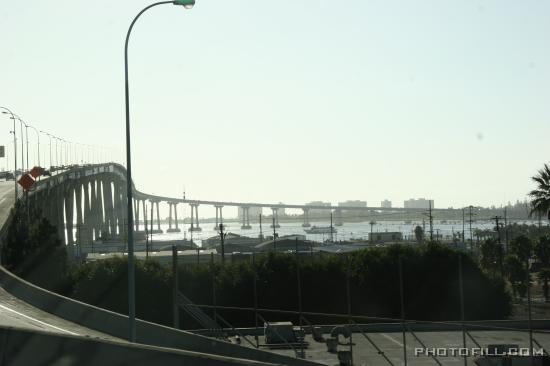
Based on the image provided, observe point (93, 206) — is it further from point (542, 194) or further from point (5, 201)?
point (542, 194)

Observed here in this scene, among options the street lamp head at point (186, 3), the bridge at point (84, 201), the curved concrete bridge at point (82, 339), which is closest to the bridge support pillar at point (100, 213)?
the bridge at point (84, 201)

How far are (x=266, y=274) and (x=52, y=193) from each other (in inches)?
1823

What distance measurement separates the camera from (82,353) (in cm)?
886

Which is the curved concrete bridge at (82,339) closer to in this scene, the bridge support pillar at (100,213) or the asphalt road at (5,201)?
the asphalt road at (5,201)

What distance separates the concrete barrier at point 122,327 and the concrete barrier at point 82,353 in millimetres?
9517

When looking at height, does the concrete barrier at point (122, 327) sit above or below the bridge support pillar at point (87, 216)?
below

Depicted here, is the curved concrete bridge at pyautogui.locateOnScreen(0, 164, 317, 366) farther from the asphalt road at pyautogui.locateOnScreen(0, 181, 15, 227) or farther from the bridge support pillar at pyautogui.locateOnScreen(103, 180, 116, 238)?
the bridge support pillar at pyautogui.locateOnScreen(103, 180, 116, 238)

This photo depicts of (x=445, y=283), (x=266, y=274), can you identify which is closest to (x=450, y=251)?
(x=445, y=283)

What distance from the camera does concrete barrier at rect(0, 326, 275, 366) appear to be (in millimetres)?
7777

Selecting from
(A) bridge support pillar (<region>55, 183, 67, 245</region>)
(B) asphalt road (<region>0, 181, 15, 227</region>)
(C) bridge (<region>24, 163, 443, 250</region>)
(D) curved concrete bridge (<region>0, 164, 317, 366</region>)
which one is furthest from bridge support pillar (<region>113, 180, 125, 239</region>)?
(D) curved concrete bridge (<region>0, 164, 317, 366</region>)

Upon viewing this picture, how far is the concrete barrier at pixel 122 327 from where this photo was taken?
19750mm

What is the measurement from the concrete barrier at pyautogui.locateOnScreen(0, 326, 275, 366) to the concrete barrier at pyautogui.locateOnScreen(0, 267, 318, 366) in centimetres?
952

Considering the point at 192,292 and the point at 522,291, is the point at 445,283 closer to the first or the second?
the point at 192,292

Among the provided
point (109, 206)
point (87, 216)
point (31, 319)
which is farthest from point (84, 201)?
point (31, 319)
